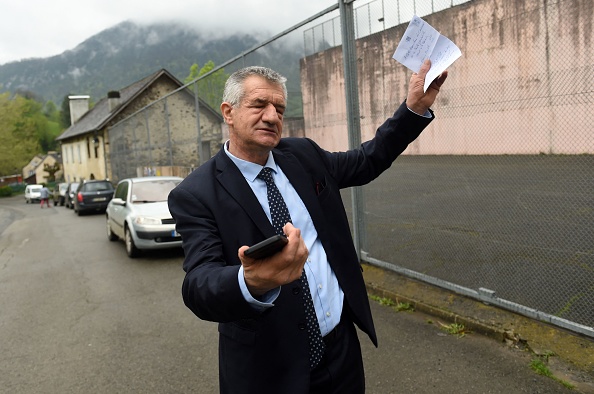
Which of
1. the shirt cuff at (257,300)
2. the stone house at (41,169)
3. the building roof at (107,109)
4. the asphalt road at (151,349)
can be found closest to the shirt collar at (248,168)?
the shirt cuff at (257,300)

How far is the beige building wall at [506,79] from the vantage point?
12.4 ft

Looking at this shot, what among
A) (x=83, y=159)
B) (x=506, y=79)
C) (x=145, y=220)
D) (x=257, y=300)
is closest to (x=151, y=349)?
(x=257, y=300)

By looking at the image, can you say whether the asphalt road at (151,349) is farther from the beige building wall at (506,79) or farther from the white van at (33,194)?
the white van at (33,194)

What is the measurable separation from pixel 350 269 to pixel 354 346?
0.34 m

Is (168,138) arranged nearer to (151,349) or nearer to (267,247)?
(151,349)

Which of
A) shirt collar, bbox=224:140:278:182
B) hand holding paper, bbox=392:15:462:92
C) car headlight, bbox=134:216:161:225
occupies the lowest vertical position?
car headlight, bbox=134:216:161:225

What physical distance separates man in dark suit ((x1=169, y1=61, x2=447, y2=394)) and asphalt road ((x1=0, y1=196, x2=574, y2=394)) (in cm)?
189

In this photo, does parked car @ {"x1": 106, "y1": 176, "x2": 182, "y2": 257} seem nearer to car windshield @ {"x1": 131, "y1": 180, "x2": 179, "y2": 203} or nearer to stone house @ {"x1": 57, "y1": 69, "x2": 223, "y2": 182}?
car windshield @ {"x1": 131, "y1": 180, "x2": 179, "y2": 203}

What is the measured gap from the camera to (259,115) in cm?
190

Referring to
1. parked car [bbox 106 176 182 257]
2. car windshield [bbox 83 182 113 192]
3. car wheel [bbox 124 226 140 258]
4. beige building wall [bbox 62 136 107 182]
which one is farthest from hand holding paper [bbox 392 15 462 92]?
beige building wall [bbox 62 136 107 182]

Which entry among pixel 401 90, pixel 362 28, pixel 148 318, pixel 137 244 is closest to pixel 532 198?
pixel 401 90

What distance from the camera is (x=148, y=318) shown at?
5699 mm

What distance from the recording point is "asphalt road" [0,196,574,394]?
147 inches

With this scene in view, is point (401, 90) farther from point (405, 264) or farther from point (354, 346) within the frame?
point (354, 346)
